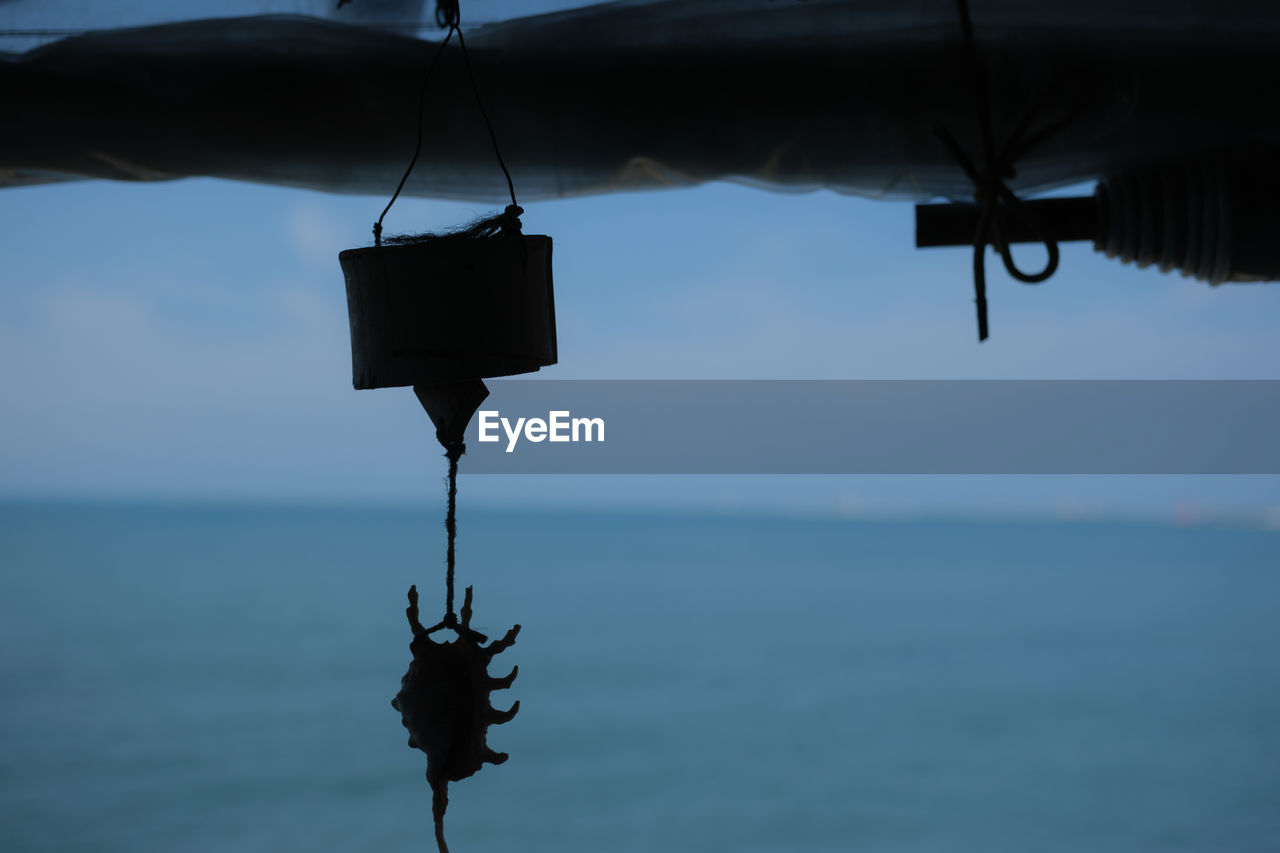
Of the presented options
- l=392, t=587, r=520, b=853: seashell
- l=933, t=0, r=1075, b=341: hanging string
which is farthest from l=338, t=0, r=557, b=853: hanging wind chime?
l=933, t=0, r=1075, b=341: hanging string

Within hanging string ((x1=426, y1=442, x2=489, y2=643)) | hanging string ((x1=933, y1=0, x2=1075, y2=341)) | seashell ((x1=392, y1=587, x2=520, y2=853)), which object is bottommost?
seashell ((x1=392, y1=587, x2=520, y2=853))

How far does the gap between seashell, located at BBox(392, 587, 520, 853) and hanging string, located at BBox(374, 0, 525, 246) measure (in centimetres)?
33

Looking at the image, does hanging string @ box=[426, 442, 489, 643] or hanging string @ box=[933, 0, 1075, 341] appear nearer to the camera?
hanging string @ box=[933, 0, 1075, 341]

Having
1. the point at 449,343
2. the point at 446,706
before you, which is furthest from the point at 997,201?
the point at 446,706

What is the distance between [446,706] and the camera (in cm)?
92

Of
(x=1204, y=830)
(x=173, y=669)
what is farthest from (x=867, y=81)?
(x=173, y=669)

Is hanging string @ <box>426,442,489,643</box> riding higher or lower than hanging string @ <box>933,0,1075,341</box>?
lower

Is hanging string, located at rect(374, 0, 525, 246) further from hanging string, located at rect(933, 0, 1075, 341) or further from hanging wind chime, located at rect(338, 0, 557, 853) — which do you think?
hanging string, located at rect(933, 0, 1075, 341)

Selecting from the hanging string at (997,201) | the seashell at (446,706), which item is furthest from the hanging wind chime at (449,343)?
the hanging string at (997,201)

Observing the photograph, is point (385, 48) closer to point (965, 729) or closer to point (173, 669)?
point (965, 729)

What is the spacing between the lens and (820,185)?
103 centimetres

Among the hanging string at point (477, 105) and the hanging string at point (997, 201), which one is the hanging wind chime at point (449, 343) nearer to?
the hanging string at point (477, 105)

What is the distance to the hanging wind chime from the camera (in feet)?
2.98

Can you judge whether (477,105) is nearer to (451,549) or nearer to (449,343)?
(449,343)
